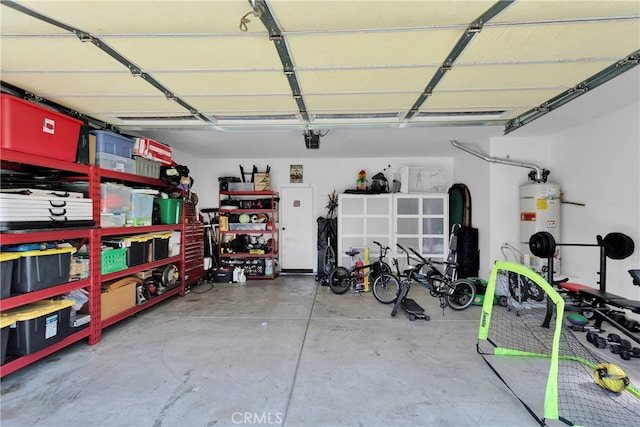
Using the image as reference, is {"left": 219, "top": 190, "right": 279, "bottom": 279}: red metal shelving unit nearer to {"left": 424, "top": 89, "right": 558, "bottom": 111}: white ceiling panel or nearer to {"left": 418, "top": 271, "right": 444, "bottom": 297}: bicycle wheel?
{"left": 418, "top": 271, "right": 444, "bottom": 297}: bicycle wheel

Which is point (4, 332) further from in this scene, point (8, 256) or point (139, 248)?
point (139, 248)

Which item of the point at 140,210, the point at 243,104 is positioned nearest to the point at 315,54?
the point at 243,104

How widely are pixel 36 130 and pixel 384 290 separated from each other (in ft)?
14.7

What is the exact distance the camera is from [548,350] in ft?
8.60

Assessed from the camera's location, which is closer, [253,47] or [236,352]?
[253,47]

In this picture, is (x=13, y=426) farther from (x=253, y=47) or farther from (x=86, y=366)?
(x=253, y=47)

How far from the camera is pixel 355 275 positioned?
4.65m

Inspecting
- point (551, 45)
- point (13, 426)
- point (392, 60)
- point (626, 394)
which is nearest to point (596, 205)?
point (626, 394)

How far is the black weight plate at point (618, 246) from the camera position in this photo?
287 cm

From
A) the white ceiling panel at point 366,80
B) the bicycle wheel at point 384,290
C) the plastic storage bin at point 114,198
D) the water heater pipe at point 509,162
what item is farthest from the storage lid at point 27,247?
the water heater pipe at point 509,162

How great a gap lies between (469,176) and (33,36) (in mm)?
5662

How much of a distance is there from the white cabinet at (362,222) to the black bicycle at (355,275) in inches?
31.2

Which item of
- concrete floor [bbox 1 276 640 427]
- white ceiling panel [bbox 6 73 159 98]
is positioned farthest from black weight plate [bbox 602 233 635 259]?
white ceiling panel [bbox 6 73 159 98]

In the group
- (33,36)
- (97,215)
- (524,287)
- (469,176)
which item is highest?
(33,36)
